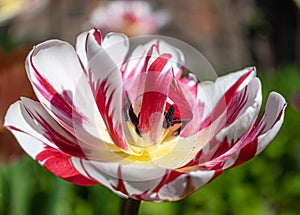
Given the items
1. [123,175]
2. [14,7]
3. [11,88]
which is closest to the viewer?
[123,175]

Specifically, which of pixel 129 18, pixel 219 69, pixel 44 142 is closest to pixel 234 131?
pixel 44 142

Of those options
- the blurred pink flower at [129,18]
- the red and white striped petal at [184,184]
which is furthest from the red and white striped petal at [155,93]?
the blurred pink flower at [129,18]

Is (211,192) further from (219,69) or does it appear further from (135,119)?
(219,69)

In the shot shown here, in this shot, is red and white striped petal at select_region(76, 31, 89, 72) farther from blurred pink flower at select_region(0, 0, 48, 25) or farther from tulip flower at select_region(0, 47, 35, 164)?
blurred pink flower at select_region(0, 0, 48, 25)

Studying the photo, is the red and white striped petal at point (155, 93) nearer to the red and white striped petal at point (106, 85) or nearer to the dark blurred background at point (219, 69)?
the red and white striped petal at point (106, 85)

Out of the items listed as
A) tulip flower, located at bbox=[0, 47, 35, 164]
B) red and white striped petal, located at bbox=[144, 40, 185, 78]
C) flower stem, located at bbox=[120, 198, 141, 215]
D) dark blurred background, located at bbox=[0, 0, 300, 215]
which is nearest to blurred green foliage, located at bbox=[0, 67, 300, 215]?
dark blurred background, located at bbox=[0, 0, 300, 215]
